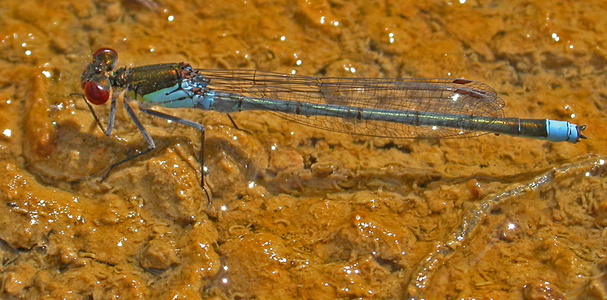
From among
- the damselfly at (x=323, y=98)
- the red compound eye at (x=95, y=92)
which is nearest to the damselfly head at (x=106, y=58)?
the damselfly at (x=323, y=98)

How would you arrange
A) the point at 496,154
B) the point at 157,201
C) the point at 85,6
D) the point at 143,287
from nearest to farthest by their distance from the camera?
the point at 143,287 < the point at 157,201 < the point at 496,154 < the point at 85,6

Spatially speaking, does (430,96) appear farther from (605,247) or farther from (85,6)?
(85,6)

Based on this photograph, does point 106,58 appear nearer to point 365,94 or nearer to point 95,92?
point 95,92

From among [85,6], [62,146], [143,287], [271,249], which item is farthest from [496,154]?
[85,6]

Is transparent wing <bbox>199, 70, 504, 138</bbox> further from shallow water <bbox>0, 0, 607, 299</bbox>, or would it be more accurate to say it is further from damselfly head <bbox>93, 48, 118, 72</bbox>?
damselfly head <bbox>93, 48, 118, 72</bbox>

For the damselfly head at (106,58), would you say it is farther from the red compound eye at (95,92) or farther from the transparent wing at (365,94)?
the transparent wing at (365,94)

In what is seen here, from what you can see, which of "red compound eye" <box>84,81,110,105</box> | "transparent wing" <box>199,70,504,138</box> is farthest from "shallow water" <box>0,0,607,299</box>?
"red compound eye" <box>84,81,110,105</box>
